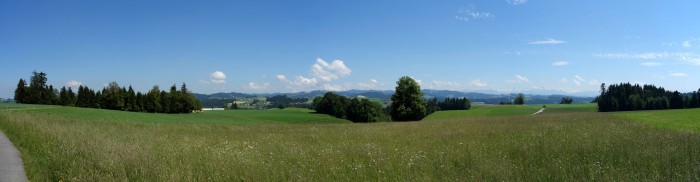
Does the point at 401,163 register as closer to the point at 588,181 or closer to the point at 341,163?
the point at 341,163

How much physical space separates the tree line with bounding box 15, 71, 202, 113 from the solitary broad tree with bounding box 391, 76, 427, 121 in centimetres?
6606

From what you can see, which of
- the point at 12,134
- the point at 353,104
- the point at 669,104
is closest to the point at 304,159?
the point at 12,134

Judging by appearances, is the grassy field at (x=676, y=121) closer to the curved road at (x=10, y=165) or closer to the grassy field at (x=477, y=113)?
the curved road at (x=10, y=165)

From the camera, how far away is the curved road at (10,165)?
8.16 m

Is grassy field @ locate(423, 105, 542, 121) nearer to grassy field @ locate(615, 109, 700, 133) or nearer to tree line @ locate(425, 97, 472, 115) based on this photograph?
grassy field @ locate(615, 109, 700, 133)

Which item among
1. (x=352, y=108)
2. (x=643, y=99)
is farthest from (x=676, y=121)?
(x=643, y=99)

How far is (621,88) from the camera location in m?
116

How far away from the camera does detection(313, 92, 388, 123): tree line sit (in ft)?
325

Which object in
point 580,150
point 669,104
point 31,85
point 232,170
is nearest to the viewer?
point 232,170

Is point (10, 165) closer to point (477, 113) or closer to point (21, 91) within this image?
point (477, 113)

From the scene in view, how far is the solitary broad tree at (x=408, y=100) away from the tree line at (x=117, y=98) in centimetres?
6606

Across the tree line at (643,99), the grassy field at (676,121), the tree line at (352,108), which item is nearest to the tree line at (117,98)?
the tree line at (352,108)

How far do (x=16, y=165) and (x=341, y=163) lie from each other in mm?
7544

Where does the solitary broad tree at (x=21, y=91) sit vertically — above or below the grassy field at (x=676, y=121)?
above
